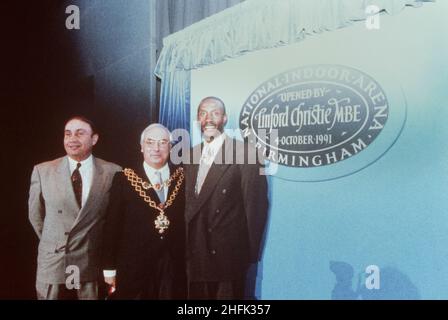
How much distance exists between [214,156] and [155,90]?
0.41 metres

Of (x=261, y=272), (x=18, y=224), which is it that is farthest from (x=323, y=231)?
(x=18, y=224)

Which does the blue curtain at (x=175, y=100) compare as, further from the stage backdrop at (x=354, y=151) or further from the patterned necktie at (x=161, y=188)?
the patterned necktie at (x=161, y=188)

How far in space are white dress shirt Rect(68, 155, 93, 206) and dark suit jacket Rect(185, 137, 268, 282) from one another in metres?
0.41

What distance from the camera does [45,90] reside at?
2236mm

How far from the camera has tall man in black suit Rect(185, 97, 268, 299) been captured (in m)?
1.98

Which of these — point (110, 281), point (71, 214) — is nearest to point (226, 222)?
point (110, 281)

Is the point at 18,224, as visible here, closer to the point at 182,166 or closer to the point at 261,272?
the point at 182,166

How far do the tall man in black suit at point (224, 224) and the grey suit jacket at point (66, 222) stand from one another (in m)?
0.36

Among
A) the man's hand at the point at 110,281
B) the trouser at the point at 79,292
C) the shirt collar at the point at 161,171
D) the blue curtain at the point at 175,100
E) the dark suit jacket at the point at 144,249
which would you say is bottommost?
the trouser at the point at 79,292

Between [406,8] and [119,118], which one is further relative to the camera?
[119,118]

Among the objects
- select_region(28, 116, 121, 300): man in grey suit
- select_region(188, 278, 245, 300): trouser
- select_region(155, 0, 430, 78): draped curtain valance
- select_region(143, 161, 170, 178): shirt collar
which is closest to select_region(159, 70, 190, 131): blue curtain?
select_region(155, 0, 430, 78): draped curtain valance

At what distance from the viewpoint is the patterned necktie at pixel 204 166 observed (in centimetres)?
204

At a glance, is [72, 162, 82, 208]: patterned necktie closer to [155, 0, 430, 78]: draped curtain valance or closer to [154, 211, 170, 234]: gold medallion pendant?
[154, 211, 170, 234]: gold medallion pendant

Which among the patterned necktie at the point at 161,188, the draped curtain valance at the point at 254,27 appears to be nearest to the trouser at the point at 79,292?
the patterned necktie at the point at 161,188
